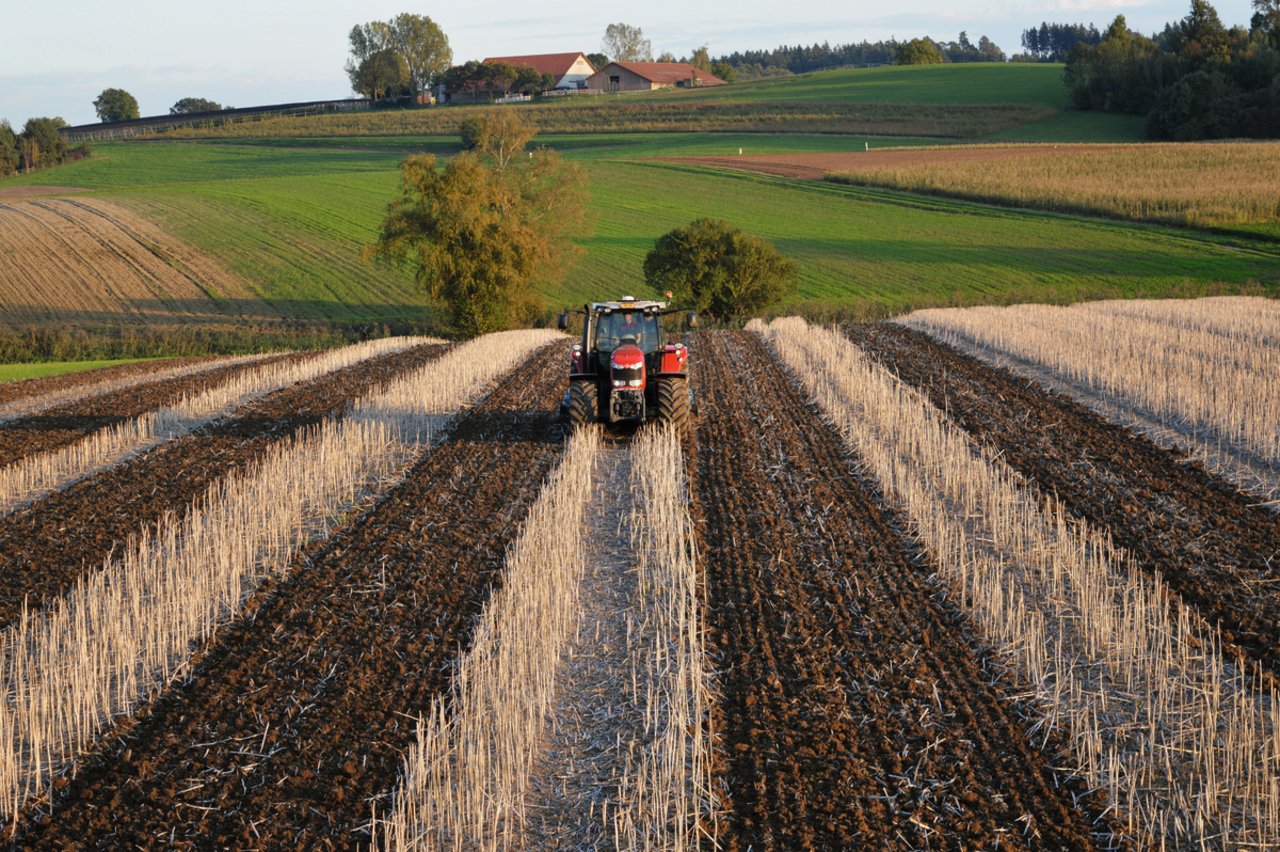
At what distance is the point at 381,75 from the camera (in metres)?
126

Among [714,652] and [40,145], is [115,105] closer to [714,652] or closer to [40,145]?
[40,145]

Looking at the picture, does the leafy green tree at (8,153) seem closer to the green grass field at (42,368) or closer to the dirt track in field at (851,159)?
the dirt track in field at (851,159)

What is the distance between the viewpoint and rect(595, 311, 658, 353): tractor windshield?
16.9 m

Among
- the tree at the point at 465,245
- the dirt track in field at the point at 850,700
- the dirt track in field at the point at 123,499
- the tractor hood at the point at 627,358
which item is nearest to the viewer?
the dirt track in field at the point at 850,700

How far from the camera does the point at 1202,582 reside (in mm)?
10281

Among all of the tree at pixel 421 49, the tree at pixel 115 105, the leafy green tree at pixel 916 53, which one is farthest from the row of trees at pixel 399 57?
the leafy green tree at pixel 916 53

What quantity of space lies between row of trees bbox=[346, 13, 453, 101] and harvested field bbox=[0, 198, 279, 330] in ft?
230

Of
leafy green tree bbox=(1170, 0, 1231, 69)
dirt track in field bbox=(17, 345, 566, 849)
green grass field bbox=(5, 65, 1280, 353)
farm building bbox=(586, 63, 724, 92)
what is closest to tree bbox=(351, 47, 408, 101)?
farm building bbox=(586, 63, 724, 92)

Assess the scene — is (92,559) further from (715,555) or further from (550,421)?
(550,421)

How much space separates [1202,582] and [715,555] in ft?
14.2

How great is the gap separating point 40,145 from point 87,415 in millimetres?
76123

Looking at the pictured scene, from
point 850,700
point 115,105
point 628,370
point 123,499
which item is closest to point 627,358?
point 628,370

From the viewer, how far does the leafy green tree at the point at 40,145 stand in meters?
84.2

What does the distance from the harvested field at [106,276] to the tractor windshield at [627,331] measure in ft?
99.1
